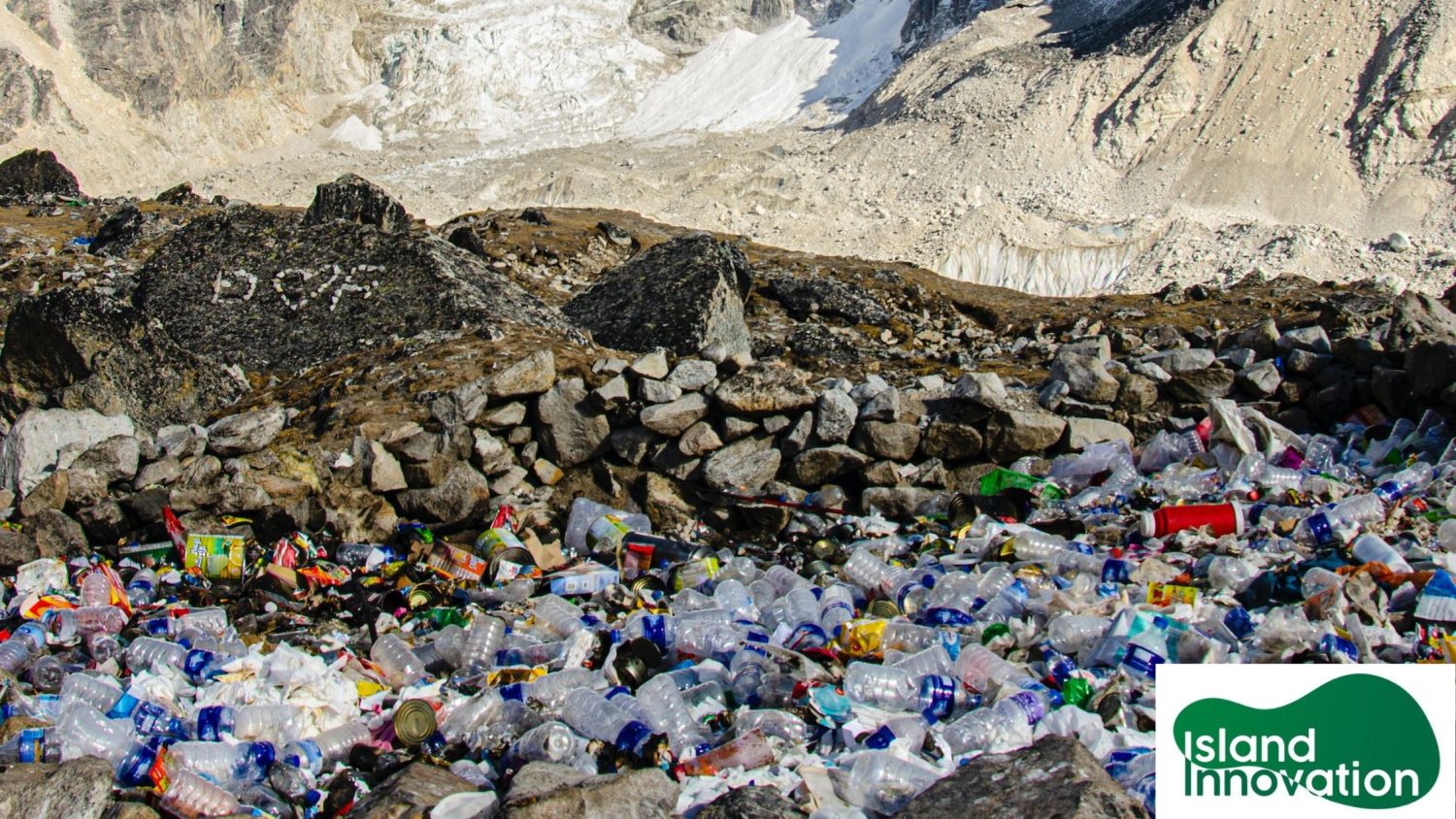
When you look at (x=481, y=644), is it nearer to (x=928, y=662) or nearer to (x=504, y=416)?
(x=928, y=662)

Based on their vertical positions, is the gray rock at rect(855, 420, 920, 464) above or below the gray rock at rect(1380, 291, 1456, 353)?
below

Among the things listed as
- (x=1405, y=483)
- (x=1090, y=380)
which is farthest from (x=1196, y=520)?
(x=1090, y=380)

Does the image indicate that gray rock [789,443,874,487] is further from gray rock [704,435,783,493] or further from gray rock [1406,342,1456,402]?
gray rock [1406,342,1456,402]

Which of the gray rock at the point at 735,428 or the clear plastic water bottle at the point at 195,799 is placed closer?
the clear plastic water bottle at the point at 195,799

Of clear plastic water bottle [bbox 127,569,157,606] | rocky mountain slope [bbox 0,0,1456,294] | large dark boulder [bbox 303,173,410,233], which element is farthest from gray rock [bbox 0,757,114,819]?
rocky mountain slope [bbox 0,0,1456,294]

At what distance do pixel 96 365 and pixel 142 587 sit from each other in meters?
2.31

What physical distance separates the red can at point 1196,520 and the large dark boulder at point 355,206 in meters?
10.0

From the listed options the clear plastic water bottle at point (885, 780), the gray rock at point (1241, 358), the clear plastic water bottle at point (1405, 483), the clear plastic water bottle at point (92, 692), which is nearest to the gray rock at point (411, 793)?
the clear plastic water bottle at point (885, 780)

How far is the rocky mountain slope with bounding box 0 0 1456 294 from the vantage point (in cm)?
3136

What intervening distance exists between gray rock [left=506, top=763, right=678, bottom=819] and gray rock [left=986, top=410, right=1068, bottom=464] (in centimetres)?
397

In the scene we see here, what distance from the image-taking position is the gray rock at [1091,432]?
6.44 m

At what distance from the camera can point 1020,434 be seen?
632cm

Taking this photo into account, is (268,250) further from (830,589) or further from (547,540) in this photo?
(830,589)

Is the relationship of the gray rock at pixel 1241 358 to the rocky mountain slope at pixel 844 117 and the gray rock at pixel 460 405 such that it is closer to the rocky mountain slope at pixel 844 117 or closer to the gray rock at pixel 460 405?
the gray rock at pixel 460 405
